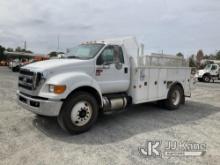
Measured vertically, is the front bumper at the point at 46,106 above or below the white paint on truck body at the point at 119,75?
below

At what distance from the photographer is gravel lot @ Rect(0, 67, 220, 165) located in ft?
11.6

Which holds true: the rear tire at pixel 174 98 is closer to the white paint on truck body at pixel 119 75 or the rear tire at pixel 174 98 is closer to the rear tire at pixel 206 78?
the white paint on truck body at pixel 119 75

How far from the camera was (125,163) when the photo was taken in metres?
3.40

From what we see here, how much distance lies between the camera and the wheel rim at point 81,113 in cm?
457

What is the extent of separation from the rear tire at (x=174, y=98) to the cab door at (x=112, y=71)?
2120mm

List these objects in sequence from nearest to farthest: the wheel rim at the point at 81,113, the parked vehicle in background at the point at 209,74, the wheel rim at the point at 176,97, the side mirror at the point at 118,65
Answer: the wheel rim at the point at 81,113
the side mirror at the point at 118,65
the wheel rim at the point at 176,97
the parked vehicle in background at the point at 209,74

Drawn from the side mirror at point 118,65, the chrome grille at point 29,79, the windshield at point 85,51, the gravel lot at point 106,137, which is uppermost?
the windshield at point 85,51

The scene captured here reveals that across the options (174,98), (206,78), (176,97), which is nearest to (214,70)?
(206,78)

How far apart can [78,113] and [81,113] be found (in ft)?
0.27

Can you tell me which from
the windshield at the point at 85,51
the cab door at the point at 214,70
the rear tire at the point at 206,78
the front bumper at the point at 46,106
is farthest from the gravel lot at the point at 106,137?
the cab door at the point at 214,70

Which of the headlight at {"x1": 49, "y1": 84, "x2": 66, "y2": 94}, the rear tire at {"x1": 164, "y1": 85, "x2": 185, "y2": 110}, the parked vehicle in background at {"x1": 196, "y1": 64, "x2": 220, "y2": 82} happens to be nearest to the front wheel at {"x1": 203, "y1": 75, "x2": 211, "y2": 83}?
the parked vehicle in background at {"x1": 196, "y1": 64, "x2": 220, "y2": 82}

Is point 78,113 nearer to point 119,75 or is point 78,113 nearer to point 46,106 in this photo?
point 46,106

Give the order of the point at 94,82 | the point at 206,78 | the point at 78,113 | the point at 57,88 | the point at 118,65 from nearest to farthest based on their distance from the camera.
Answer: the point at 57,88
the point at 78,113
the point at 94,82
the point at 118,65
the point at 206,78

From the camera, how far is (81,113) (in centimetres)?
470
